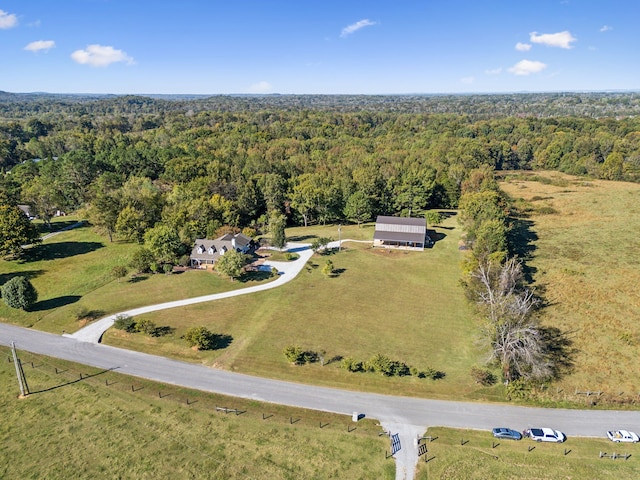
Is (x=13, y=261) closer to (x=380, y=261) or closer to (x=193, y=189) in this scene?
(x=193, y=189)

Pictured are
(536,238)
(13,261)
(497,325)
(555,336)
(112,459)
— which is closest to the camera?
(112,459)

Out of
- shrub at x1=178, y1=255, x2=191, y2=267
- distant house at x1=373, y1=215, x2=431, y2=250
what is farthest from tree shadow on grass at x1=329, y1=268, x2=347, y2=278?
shrub at x1=178, y1=255, x2=191, y2=267

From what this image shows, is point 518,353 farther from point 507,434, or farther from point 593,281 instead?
point 593,281

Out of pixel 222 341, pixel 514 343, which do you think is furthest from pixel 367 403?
pixel 222 341

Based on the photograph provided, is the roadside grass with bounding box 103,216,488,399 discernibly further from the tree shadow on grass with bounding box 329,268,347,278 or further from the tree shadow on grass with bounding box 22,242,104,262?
the tree shadow on grass with bounding box 22,242,104,262

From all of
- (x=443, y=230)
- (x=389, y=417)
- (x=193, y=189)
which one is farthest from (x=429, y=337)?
(x=193, y=189)

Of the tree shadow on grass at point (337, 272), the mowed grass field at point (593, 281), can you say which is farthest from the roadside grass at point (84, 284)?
the mowed grass field at point (593, 281)
